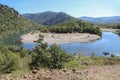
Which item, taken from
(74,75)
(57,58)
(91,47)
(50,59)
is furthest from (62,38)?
(74,75)

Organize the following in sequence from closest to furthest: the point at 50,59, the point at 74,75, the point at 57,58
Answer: the point at 74,75 < the point at 57,58 < the point at 50,59

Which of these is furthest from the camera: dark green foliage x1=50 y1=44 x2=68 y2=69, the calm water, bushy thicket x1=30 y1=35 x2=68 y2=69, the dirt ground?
the calm water

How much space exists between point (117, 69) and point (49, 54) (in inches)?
207

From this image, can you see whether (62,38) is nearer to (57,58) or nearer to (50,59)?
(50,59)

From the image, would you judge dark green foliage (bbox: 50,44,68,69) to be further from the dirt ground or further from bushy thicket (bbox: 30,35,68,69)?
the dirt ground

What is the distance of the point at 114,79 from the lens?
37.0ft

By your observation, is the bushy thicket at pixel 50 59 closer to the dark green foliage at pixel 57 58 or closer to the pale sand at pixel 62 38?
the dark green foliage at pixel 57 58

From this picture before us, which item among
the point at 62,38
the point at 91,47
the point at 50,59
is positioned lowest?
the point at 91,47

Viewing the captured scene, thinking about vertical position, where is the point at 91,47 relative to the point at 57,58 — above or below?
below

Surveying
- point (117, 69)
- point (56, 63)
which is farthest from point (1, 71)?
point (117, 69)

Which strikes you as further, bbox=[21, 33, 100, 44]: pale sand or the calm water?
bbox=[21, 33, 100, 44]: pale sand

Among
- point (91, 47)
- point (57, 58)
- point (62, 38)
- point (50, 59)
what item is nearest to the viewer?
point (57, 58)

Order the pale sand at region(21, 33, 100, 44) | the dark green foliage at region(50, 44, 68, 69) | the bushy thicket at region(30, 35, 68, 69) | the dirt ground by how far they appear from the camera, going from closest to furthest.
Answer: the dirt ground
the dark green foliage at region(50, 44, 68, 69)
the bushy thicket at region(30, 35, 68, 69)
the pale sand at region(21, 33, 100, 44)

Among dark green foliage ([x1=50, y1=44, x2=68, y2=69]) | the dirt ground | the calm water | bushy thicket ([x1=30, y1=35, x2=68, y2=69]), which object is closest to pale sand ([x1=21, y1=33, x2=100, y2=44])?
the calm water
